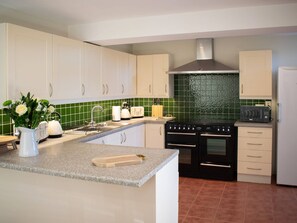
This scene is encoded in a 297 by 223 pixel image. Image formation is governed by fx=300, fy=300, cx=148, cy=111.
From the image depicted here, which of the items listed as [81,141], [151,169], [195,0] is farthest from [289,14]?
[81,141]

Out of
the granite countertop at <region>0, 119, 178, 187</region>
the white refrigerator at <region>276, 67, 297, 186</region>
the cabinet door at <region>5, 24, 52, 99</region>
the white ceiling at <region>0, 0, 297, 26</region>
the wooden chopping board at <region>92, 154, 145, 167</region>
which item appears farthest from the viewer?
the white refrigerator at <region>276, 67, 297, 186</region>

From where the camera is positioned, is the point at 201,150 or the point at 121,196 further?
the point at 201,150

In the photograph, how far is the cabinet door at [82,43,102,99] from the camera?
389cm

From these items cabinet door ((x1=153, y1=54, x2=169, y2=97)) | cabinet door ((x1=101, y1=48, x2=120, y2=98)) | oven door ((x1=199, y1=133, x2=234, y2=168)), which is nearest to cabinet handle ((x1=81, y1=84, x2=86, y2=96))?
cabinet door ((x1=101, y1=48, x2=120, y2=98))

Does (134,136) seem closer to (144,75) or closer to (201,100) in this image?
(144,75)

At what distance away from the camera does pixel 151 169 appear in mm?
1966

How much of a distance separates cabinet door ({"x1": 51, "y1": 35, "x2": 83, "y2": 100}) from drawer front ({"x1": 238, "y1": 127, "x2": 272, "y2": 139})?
8.14 ft

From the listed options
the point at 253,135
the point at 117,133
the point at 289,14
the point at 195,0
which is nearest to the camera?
the point at 195,0

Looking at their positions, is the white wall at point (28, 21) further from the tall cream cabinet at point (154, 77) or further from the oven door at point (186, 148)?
the oven door at point (186, 148)

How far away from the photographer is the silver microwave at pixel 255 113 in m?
4.64

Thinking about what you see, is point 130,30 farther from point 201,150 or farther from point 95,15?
point 201,150

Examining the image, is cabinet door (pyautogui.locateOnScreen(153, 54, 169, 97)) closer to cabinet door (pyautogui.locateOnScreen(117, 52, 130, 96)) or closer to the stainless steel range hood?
the stainless steel range hood

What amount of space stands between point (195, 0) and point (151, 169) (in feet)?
6.26

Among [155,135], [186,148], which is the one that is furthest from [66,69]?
[186,148]
